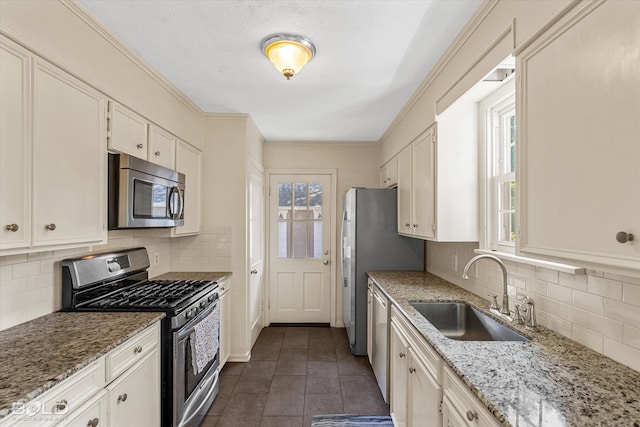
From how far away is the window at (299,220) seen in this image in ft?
14.0

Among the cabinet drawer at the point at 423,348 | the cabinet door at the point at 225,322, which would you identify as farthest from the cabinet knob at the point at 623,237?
the cabinet door at the point at 225,322

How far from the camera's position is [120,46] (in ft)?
6.27

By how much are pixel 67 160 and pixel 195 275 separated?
168 centimetres

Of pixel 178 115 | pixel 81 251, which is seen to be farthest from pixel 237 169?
pixel 81 251

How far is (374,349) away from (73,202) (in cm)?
255

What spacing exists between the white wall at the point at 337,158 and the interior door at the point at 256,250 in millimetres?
372

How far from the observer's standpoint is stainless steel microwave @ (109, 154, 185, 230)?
72.4 inches

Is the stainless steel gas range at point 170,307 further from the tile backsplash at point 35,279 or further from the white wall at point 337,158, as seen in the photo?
the white wall at point 337,158

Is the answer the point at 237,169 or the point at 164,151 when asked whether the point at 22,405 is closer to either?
the point at 164,151

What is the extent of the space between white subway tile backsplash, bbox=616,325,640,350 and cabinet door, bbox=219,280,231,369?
2.63m

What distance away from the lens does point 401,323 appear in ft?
6.55

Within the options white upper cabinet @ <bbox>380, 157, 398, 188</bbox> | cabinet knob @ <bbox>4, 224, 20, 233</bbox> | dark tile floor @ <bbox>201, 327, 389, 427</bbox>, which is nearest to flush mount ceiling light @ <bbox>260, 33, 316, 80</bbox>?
cabinet knob @ <bbox>4, 224, 20, 233</bbox>

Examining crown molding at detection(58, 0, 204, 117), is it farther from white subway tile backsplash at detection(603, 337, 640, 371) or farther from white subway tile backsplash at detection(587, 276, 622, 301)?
white subway tile backsplash at detection(603, 337, 640, 371)

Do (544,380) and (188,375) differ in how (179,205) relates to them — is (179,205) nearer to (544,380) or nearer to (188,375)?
(188,375)
